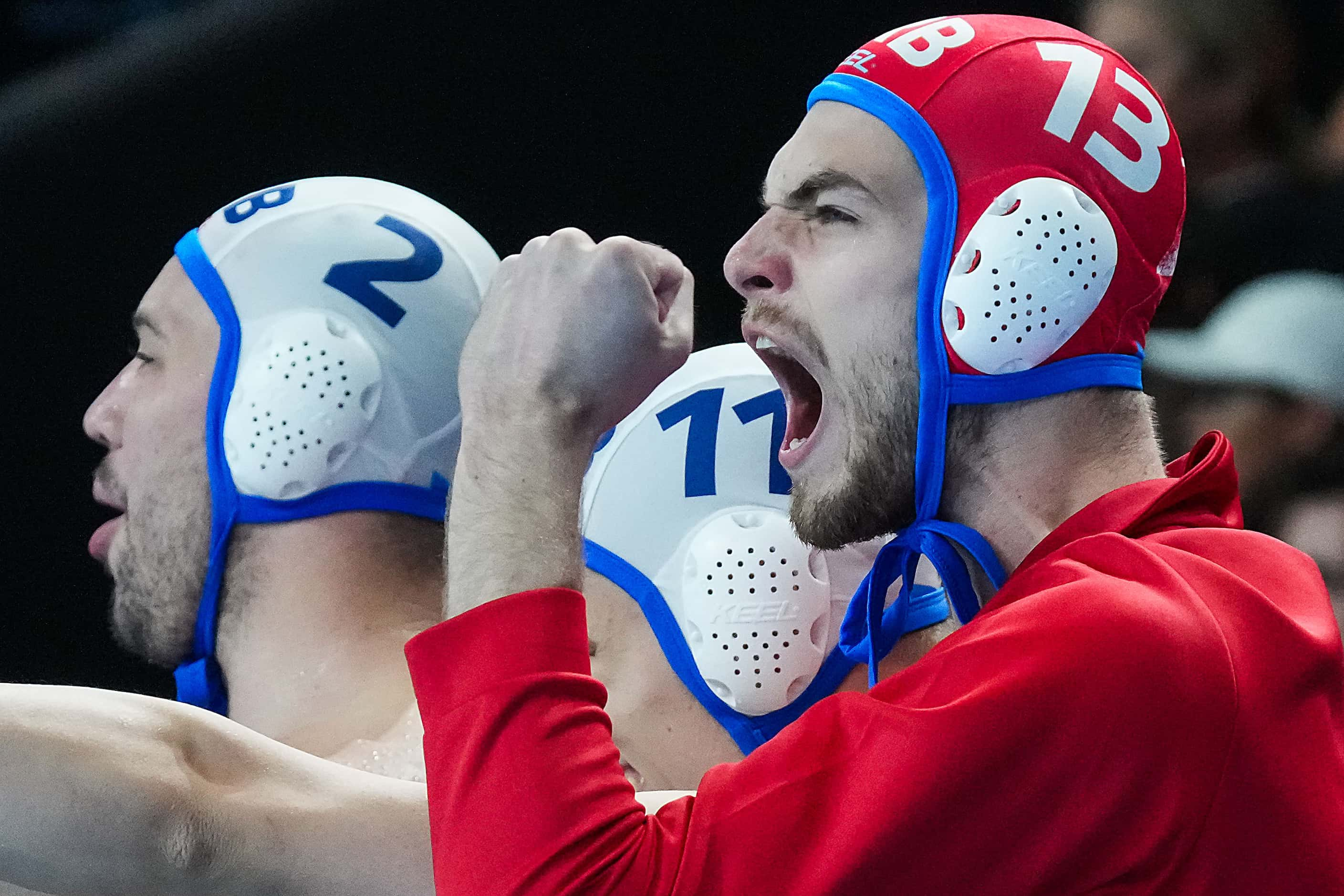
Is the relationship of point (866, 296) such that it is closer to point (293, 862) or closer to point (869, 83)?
point (869, 83)

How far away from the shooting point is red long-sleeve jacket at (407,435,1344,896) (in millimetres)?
1550

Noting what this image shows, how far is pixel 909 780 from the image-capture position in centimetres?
155

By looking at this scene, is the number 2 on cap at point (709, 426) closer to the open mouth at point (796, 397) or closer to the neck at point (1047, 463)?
the open mouth at point (796, 397)

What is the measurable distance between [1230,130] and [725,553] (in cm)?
177

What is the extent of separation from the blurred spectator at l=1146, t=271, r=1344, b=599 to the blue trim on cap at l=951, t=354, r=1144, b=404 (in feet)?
4.83

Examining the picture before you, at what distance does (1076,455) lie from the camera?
6.46 ft

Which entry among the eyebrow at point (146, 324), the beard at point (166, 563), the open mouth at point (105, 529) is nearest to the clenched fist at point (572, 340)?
the beard at point (166, 563)

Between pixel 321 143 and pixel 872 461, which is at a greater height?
pixel 321 143

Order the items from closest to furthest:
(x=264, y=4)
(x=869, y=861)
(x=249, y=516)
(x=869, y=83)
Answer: (x=869, y=861) → (x=869, y=83) → (x=249, y=516) → (x=264, y=4)

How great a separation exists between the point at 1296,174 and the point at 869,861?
246cm

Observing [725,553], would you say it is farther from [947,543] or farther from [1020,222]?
[1020,222]

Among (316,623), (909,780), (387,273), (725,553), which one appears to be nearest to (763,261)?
(725,553)

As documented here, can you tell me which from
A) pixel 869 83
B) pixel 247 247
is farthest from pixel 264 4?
pixel 869 83

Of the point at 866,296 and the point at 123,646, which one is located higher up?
the point at 866,296
